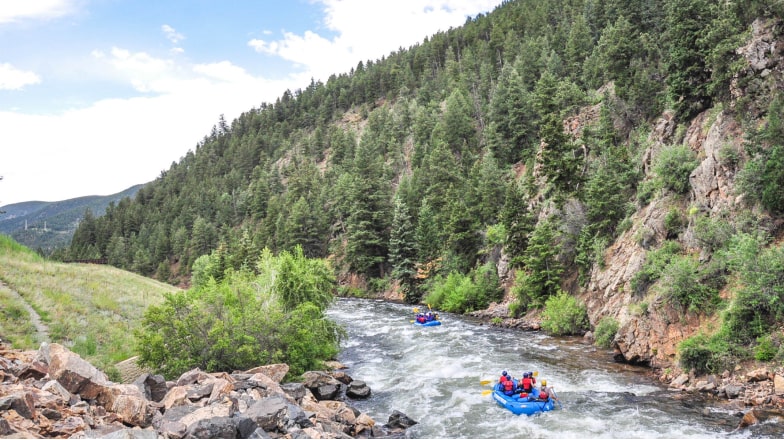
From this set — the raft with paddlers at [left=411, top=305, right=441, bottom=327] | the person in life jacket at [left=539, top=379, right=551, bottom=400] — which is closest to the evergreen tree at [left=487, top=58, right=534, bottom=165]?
the raft with paddlers at [left=411, top=305, right=441, bottom=327]

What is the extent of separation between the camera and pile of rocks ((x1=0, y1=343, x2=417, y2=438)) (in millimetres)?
9867

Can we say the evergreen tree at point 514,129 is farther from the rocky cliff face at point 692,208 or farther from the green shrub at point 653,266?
the green shrub at point 653,266

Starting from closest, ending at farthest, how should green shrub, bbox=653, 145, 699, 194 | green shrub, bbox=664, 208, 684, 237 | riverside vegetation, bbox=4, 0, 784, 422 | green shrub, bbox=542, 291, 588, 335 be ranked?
riverside vegetation, bbox=4, 0, 784, 422, green shrub, bbox=664, 208, 684, 237, green shrub, bbox=653, 145, 699, 194, green shrub, bbox=542, 291, 588, 335

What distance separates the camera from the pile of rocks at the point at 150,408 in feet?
32.4

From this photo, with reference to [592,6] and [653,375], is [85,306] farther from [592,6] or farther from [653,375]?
[592,6]

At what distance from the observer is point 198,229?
98.5 meters

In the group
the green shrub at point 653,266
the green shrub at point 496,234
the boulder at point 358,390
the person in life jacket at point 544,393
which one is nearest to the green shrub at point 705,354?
the green shrub at point 653,266

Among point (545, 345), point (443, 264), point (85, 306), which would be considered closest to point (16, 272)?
point (85, 306)

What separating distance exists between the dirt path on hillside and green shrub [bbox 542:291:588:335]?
28638mm

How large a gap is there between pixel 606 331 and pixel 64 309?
2792 centimetres

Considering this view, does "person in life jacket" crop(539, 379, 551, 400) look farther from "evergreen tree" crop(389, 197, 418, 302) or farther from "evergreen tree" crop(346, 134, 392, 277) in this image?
"evergreen tree" crop(346, 134, 392, 277)

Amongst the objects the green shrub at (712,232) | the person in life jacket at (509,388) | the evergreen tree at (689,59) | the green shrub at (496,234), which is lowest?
the person in life jacket at (509,388)

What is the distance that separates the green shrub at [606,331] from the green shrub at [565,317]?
3687mm

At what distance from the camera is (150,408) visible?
12945 mm
